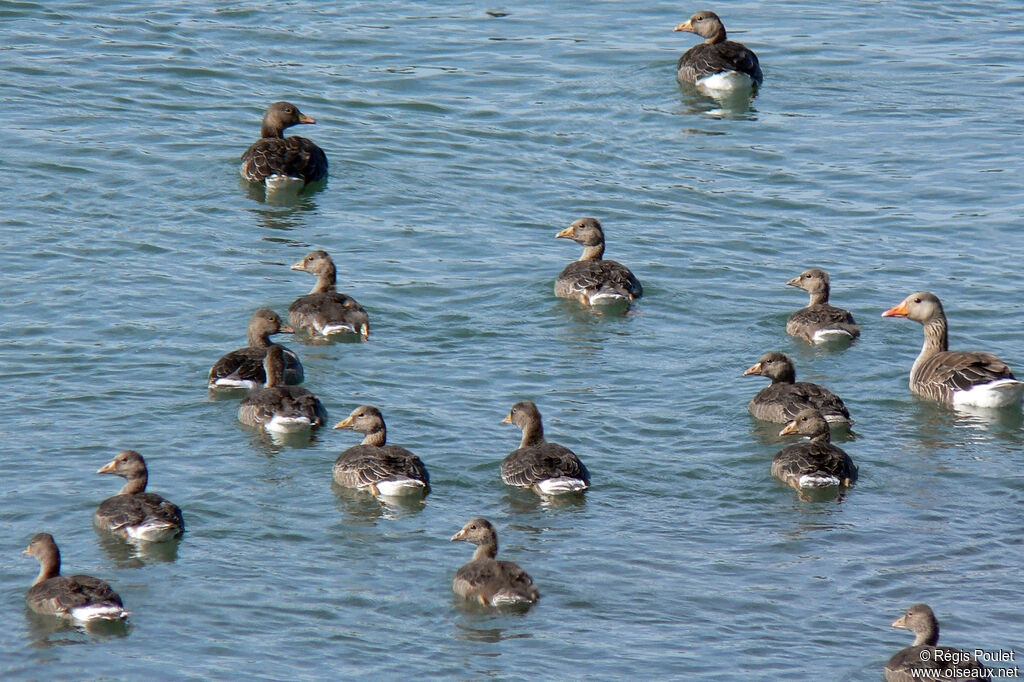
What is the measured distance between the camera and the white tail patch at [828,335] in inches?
766

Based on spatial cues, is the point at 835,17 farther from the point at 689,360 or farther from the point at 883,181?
the point at 689,360

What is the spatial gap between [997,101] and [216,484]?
64.7ft

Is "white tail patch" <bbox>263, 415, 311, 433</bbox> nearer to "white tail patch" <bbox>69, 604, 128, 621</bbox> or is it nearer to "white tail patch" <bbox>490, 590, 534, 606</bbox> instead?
"white tail patch" <bbox>69, 604, 128, 621</bbox>

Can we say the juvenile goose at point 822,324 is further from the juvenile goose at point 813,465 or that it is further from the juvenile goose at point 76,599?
the juvenile goose at point 76,599

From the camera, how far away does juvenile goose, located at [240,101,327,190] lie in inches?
970

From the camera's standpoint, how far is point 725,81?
96.8 ft

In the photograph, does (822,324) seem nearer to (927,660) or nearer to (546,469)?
(546,469)

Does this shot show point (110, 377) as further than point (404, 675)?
Yes

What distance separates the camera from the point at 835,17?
34.6m

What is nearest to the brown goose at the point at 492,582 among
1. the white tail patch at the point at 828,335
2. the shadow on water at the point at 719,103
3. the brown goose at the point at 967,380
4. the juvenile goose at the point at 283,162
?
the brown goose at the point at 967,380

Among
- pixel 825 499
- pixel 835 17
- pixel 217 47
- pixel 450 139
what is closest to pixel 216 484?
pixel 825 499

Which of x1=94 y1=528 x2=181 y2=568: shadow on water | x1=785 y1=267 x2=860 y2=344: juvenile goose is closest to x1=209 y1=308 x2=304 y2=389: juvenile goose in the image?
x1=94 y1=528 x2=181 y2=568: shadow on water

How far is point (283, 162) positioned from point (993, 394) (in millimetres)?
12187

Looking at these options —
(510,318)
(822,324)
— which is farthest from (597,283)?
(822,324)
